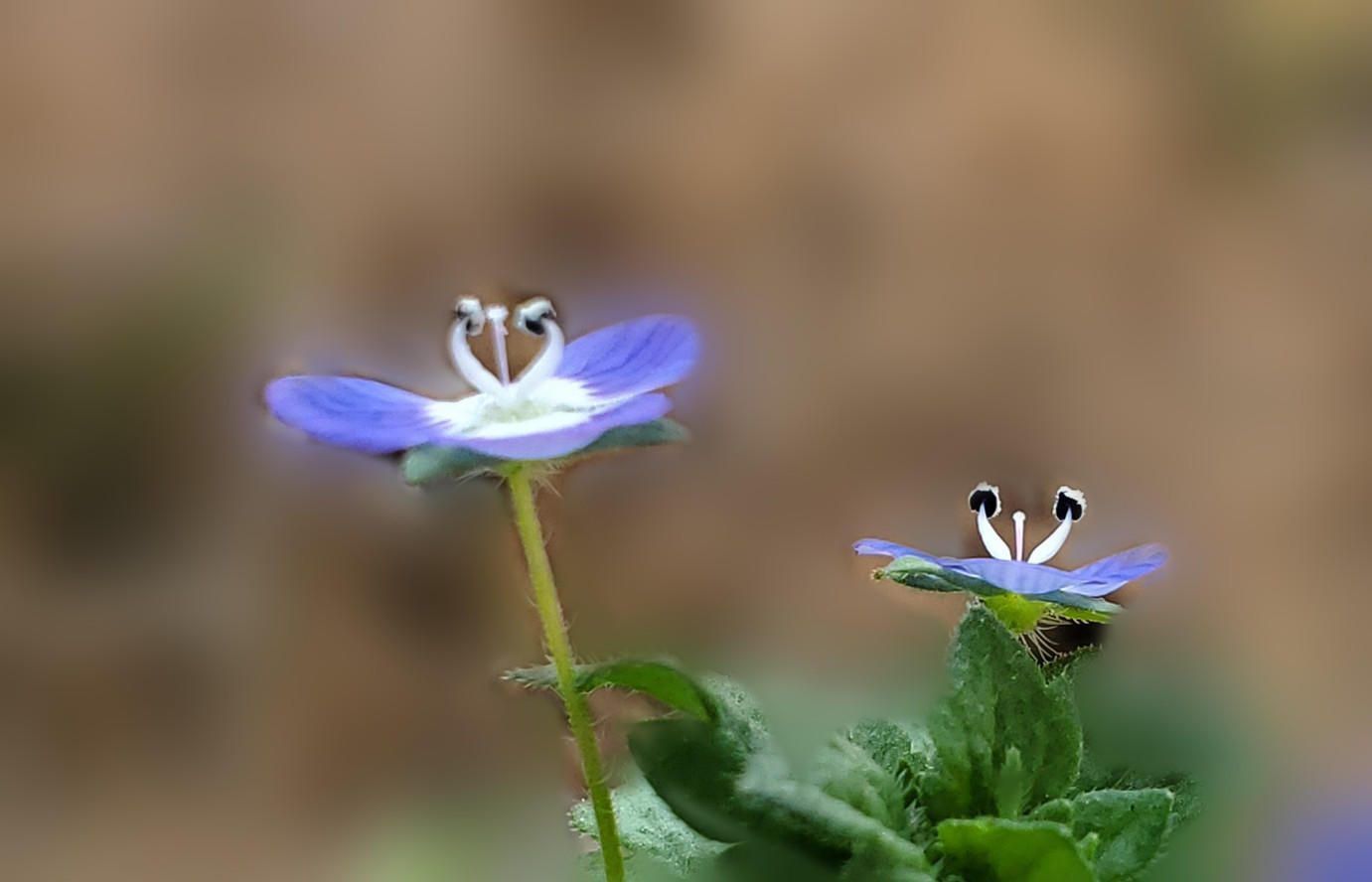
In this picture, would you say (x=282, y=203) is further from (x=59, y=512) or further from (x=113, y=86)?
(x=59, y=512)

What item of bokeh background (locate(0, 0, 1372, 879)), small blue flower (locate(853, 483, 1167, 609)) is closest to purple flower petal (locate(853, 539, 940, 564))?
small blue flower (locate(853, 483, 1167, 609))

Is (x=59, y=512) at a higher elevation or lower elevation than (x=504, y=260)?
lower

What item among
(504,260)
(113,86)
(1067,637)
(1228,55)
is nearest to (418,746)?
(504,260)

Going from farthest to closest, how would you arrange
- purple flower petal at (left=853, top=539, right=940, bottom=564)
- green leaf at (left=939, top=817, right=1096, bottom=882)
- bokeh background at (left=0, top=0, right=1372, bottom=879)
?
bokeh background at (left=0, top=0, right=1372, bottom=879), purple flower petal at (left=853, top=539, right=940, bottom=564), green leaf at (left=939, top=817, right=1096, bottom=882)

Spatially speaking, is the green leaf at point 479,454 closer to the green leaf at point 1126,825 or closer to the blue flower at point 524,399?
the blue flower at point 524,399

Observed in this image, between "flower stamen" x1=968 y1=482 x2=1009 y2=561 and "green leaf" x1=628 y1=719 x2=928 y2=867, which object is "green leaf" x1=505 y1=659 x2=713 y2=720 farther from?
"flower stamen" x1=968 y1=482 x2=1009 y2=561

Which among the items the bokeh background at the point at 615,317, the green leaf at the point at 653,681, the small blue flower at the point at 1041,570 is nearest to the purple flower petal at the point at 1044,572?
the small blue flower at the point at 1041,570
